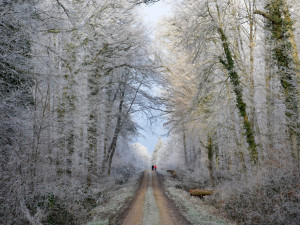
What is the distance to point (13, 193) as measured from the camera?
19.1 feet

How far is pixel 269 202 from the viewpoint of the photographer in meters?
6.96

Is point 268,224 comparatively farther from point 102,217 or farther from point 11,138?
point 11,138

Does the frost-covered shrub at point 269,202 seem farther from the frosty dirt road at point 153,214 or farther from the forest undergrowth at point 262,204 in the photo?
the frosty dirt road at point 153,214

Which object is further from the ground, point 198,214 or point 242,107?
point 242,107

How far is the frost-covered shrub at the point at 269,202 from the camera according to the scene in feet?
20.2

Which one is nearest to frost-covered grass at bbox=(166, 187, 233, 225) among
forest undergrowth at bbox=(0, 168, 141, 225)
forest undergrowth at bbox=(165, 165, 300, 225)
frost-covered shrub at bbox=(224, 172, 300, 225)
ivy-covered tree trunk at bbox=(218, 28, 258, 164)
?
forest undergrowth at bbox=(165, 165, 300, 225)

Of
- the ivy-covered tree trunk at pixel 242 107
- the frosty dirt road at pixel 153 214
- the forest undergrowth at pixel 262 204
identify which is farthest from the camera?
the ivy-covered tree trunk at pixel 242 107

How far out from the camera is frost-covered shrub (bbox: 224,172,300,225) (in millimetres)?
6152

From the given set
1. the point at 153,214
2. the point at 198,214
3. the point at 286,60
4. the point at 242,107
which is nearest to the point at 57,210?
the point at 153,214

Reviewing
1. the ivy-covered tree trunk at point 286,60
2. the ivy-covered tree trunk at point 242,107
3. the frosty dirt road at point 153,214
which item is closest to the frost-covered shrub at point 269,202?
the ivy-covered tree trunk at point 286,60

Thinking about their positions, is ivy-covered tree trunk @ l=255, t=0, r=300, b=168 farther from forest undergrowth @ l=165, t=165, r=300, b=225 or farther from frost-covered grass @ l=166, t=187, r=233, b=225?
frost-covered grass @ l=166, t=187, r=233, b=225

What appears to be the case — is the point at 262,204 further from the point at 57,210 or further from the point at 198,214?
the point at 57,210

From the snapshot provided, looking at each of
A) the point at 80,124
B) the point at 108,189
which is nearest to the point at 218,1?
the point at 80,124

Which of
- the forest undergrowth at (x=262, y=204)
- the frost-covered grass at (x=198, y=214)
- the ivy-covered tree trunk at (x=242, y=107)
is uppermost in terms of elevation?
the ivy-covered tree trunk at (x=242, y=107)
